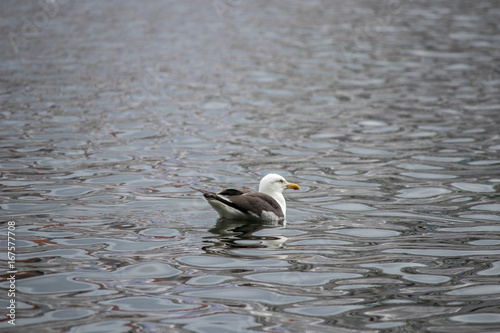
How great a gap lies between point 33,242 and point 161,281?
2.24 m

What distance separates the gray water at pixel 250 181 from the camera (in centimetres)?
737

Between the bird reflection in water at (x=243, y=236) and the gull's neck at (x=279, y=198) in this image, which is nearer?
the bird reflection in water at (x=243, y=236)

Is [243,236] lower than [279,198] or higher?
lower

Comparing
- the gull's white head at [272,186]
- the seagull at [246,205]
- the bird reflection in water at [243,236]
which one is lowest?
the bird reflection in water at [243,236]

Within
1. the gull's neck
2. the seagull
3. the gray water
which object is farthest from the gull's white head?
the gray water

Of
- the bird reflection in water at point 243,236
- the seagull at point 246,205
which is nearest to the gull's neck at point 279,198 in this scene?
the seagull at point 246,205

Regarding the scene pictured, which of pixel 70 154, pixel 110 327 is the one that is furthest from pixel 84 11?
pixel 110 327

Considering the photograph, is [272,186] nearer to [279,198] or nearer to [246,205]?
[279,198]

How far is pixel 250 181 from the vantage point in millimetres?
12758

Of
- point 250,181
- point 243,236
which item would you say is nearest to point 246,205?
point 243,236

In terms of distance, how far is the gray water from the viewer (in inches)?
290

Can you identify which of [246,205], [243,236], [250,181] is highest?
[250,181]

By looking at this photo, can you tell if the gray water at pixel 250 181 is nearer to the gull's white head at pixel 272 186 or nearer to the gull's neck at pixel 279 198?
the gull's neck at pixel 279 198

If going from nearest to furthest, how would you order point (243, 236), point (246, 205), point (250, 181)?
point (243, 236) < point (246, 205) < point (250, 181)
